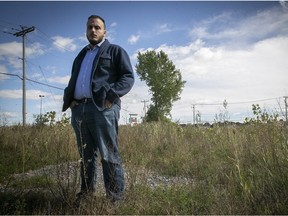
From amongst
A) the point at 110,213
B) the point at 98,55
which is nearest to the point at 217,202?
the point at 110,213

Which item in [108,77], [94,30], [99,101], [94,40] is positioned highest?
[94,30]

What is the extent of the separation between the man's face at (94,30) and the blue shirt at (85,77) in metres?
0.10

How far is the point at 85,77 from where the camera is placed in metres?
3.19

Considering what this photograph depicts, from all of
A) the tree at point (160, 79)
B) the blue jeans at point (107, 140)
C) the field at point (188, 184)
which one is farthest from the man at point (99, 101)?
the tree at point (160, 79)

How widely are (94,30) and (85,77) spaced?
0.63m

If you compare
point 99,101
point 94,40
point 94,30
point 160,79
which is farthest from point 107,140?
point 160,79

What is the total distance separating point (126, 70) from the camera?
3.20m

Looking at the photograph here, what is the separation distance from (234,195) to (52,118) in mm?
3547

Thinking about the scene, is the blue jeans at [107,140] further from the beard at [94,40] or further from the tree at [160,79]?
the tree at [160,79]

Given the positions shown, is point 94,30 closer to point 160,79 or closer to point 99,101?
point 99,101

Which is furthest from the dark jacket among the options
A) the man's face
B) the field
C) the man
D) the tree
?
the tree

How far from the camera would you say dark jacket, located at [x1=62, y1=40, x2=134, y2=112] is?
2.98m

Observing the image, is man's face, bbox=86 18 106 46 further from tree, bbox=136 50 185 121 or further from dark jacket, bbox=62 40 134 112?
tree, bbox=136 50 185 121

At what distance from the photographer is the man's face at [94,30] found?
329 cm
